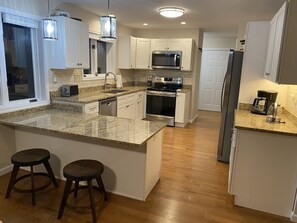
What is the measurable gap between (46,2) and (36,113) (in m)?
1.67

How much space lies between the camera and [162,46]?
Answer: 18.2 ft

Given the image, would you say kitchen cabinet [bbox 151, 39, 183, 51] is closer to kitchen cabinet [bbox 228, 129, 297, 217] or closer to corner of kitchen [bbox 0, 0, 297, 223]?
corner of kitchen [bbox 0, 0, 297, 223]

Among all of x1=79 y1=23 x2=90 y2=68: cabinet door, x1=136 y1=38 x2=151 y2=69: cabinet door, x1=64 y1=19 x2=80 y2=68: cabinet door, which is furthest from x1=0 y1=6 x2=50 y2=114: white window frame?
x1=136 y1=38 x2=151 y2=69: cabinet door

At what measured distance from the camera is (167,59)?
552cm

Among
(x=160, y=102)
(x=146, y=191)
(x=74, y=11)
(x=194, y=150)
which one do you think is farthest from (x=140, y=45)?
(x=146, y=191)

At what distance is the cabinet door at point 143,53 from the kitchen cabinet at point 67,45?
2187mm

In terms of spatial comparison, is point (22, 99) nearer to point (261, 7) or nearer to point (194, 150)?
point (194, 150)

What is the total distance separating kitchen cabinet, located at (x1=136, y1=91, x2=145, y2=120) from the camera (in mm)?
5273

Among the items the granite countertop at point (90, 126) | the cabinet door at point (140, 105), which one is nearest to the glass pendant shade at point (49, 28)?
the granite countertop at point (90, 126)

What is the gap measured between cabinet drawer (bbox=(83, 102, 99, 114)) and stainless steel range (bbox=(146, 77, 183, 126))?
7.12ft

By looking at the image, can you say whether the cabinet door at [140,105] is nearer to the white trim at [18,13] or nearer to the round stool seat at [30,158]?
the white trim at [18,13]

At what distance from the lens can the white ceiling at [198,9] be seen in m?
3.25

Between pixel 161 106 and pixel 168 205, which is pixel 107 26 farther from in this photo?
pixel 161 106

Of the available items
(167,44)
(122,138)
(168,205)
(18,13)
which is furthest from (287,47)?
(167,44)
